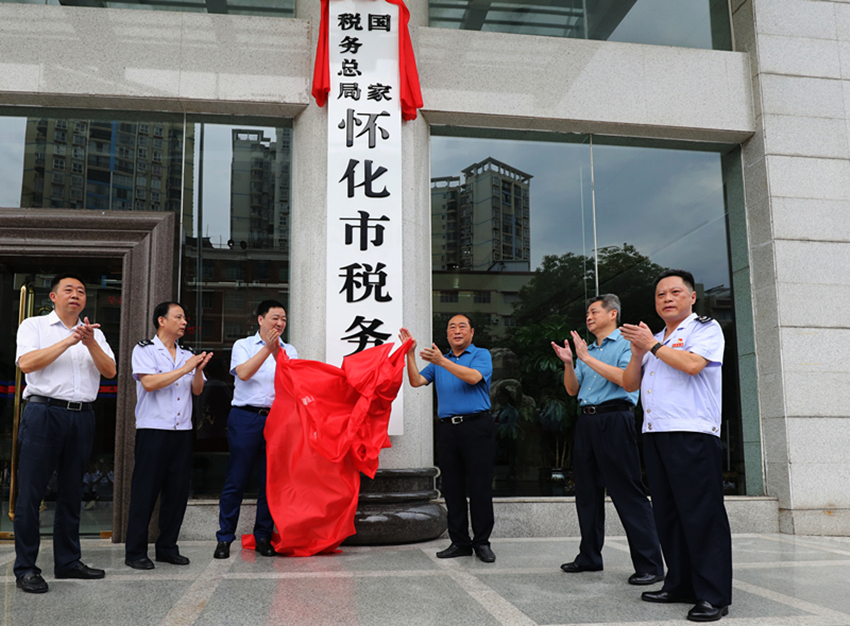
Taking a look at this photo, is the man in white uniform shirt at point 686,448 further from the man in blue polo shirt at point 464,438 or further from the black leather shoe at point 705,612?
the man in blue polo shirt at point 464,438

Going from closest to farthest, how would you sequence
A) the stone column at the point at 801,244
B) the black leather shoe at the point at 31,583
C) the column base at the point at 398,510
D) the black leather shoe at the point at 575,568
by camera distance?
1. the black leather shoe at the point at 31,583
2. the black leather shoe at the point at 575,568
3. the column base at the point at 398,510
4. the stone column at the point at 801,244

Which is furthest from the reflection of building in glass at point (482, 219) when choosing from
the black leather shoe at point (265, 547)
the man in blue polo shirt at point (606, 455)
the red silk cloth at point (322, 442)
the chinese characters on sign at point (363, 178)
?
the black leather shoe at point (265, 547)

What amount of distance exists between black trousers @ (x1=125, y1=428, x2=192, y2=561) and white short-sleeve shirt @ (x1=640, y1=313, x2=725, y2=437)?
2903 millimetres

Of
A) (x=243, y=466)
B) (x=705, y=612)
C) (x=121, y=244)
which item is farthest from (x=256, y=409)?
(x=705, y=612)

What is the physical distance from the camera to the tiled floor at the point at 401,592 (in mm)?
3020

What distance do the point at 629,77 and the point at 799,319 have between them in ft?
8.65

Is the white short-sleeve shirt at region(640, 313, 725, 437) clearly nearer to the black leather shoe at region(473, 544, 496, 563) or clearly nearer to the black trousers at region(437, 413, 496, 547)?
the black trousers at region(437, 413, 496, 547)

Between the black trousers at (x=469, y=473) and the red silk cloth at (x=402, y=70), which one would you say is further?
the red silk cloth at (x=402, y=70)

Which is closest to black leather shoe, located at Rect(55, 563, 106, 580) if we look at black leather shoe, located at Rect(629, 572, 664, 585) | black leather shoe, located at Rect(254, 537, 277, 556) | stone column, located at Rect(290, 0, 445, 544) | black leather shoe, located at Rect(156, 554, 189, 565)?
black leather shoe, located at Rect(156, 554, 189, 565)

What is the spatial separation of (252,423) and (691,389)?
285 cm

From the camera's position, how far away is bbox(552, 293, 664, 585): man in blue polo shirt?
3.89m

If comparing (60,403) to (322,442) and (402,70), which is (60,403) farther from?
(402,70)

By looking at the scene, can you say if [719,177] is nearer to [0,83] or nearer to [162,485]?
[162,485]

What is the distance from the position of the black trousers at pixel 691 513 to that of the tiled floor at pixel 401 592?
0.15 meters
